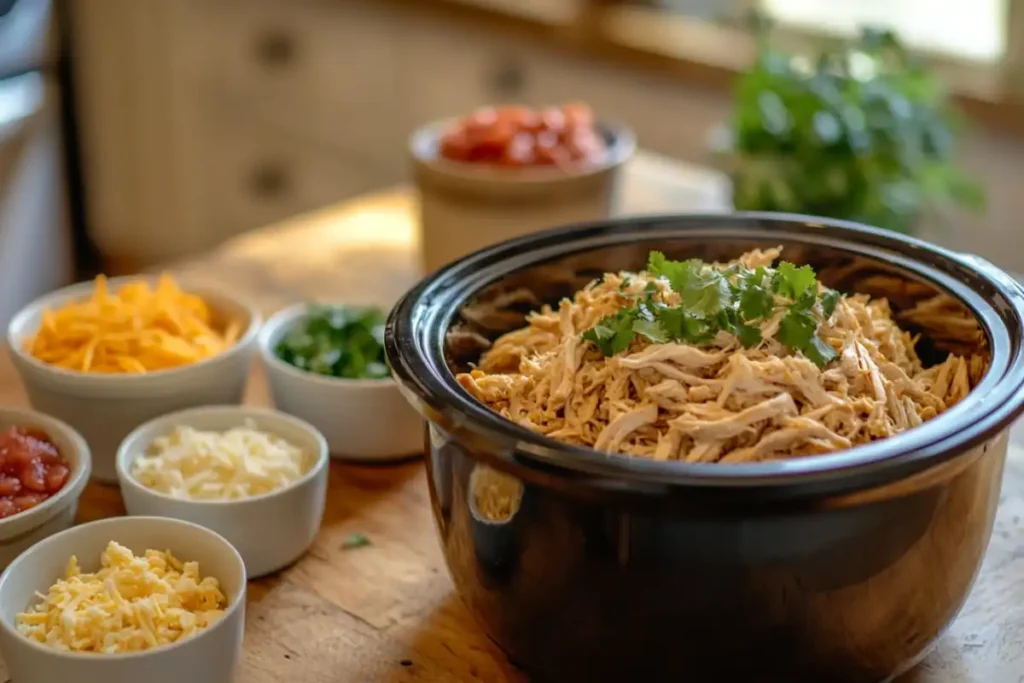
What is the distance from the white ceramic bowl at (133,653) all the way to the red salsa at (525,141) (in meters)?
0.79

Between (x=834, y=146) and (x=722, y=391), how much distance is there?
3.43 ft

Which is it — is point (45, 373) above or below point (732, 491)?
below

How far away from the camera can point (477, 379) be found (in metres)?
1.08

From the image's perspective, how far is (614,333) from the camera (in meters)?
1.02

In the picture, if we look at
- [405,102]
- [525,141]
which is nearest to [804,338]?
[525,141]

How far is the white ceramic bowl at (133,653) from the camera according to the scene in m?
0.92

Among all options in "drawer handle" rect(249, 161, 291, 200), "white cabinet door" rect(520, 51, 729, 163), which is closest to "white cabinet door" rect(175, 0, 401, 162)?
"drawer handle" rect(249, 161, 291, 200)

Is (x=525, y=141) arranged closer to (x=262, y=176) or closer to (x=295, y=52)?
(x=295, y=52)

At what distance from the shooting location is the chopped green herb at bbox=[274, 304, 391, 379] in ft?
4.54

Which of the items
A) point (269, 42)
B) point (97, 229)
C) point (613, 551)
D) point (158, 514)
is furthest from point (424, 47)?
point (613, 551)

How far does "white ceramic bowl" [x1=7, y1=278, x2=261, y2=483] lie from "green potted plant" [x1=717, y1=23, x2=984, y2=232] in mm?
898

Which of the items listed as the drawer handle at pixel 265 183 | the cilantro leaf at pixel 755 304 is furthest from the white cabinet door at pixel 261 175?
the cilantro leaf at pixel 755 304

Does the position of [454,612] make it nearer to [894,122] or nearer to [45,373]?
[45,373]

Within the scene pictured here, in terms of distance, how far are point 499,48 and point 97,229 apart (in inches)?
61.5
